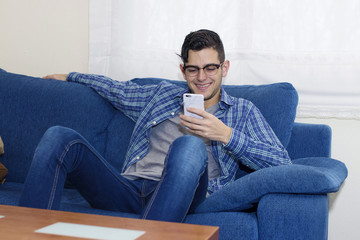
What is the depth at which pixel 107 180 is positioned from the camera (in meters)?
1.64

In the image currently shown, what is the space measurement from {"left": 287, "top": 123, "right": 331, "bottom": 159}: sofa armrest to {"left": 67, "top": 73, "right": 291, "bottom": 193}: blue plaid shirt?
273mm

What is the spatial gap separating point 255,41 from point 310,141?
619mm

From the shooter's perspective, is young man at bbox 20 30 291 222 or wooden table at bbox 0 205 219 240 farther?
young man at bbox 20 30 291 222

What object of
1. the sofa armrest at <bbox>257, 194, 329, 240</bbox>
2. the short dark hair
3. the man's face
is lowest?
the sofa armrest at <bbox>257, 194, 329, 240</bbox>

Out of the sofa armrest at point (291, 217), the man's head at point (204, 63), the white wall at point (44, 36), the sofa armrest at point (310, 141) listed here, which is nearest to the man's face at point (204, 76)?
the man's head at point (204, 63)

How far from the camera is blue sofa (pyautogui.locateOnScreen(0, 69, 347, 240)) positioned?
1.49 meters

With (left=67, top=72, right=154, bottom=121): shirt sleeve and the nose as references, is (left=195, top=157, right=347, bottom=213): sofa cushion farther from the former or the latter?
(left=67, top=72, right=154, bottom=121): shirt sleeve

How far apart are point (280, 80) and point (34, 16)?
152 cm

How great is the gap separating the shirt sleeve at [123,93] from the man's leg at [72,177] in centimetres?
55

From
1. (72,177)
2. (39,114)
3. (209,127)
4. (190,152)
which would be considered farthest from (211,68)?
(39,114)

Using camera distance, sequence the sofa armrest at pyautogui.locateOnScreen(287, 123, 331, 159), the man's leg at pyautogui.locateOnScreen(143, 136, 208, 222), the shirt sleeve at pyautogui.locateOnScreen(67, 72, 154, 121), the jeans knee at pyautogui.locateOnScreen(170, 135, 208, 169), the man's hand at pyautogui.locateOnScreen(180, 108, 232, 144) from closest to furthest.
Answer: the man's leg at pyautogui.locateOnScreen(143, 136, 208, 222) < the jeans knee at pyautogui.locateOnScreen(170, 135, 208, 169) < the man's hand at pyautogui.locateOnScreen(180, 108, 232, 144) < the sofa armrest at pyautogui.locateOnScreen(287, 123, 331, 159) < the shirt sleeve at pyautogui.locateOnScreen(67, 72, 154, 121)

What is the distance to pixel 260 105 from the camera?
2104 millimetres

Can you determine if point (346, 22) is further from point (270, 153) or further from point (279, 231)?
point (279, 231)

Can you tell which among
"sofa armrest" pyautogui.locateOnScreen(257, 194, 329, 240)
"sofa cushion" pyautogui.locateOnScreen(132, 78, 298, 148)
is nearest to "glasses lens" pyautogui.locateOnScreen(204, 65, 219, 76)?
"sofa cushion" pyautogui.locateOnScreen(132, 78, 298, 148)
